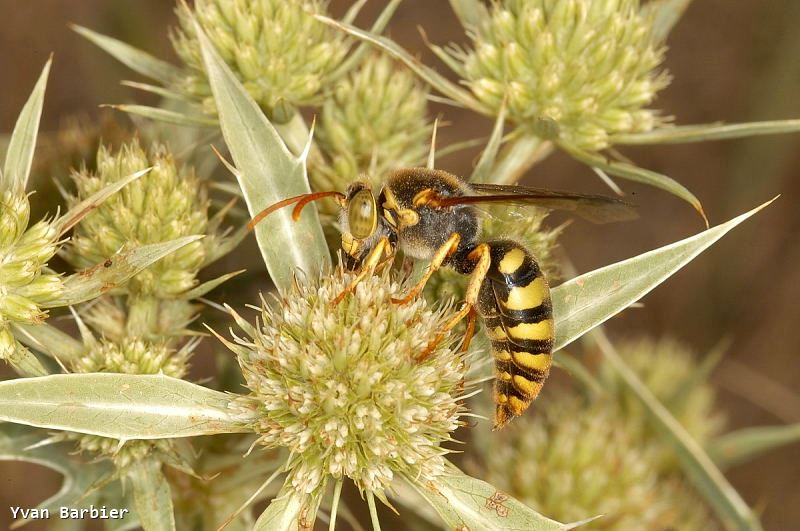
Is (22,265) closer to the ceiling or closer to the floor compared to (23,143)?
closer to the floor

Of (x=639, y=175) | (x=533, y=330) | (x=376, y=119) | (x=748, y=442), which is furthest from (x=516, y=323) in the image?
(x=748, y=442)

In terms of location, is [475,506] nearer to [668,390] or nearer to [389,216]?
[389,216]

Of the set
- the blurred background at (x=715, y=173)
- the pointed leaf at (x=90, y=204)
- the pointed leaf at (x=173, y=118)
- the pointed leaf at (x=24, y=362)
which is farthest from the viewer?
the blurred background at (x=715, y=173)

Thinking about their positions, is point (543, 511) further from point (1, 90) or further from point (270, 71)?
point (1, 90)

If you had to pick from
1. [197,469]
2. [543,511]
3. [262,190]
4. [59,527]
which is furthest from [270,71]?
[543,511]

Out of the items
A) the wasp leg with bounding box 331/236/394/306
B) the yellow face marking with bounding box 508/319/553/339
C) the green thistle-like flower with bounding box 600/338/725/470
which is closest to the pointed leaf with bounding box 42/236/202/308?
the wasp leg with bounding box 331/236/394/306

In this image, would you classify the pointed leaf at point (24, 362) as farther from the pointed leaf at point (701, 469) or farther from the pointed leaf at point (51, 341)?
the pointed leaf at point (701, 469)

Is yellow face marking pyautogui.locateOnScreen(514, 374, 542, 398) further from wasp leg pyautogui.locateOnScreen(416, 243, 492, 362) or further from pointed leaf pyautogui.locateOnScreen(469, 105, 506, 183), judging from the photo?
pointed leaf pyautogui.locateOnScreen(469, 105, 506, 183)

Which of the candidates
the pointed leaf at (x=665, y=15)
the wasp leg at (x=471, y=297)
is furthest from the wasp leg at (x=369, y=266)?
the pointed leaf at (x=665, y=15)
